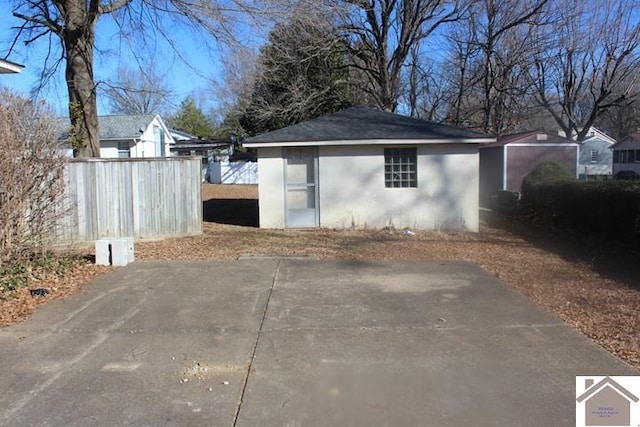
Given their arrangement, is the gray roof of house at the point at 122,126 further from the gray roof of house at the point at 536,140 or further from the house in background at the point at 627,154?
the house in background at the point at 627,154

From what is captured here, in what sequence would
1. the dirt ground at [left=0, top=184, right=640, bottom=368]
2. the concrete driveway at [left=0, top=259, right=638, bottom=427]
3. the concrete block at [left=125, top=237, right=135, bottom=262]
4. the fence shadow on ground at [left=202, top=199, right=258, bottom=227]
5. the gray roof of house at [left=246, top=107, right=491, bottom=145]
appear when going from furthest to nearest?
1. the fence shadow on ground at [left=202, top=199, right=258, bottom=227]
2. the gray roof of house at [left=246, top=107, right=491, bottom=145]
3. the concrete block at [left=125, top=237, right=135, bottom=262]
4. the dirt ground at [left=0, top=184, right=640, bottom=368]
5. the concrete driveway at [left=0, top=259, right=638, bottom=427]

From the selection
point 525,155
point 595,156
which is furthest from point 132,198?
point 595,156

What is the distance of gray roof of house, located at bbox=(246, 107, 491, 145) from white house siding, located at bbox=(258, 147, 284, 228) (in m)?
0.46

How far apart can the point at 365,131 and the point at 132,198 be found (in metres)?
6.05

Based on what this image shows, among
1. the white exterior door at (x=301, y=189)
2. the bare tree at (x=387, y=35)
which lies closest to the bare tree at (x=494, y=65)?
the bare tree at (x=387, y=35)

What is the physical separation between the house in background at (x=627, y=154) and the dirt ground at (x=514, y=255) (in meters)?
33.8

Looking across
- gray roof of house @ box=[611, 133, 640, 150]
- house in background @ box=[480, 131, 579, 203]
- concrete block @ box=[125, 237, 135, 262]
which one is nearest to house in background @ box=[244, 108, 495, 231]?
concrete block @ box=[125, 237, 135, 262]

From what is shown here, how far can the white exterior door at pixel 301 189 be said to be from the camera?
14656mm

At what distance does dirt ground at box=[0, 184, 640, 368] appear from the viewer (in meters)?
6.42

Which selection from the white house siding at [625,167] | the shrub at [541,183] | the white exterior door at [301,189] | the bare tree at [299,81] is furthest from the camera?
the white house siding at [625,167]

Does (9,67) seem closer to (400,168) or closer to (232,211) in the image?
(400,168)

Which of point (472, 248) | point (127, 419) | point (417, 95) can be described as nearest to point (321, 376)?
point (127, 419)

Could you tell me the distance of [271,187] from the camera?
47.9 feet

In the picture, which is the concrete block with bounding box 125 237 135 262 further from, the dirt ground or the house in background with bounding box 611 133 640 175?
the house in background with bounding box 611 133 640 175
